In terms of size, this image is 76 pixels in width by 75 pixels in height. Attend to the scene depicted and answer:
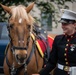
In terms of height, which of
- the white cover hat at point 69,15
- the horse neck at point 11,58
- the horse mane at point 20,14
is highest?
the white cover hat at point 69,15

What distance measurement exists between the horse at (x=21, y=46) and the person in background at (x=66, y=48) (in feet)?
4.14

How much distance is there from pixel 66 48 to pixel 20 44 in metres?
1.54

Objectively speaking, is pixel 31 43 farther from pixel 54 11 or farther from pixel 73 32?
pixel 54 11

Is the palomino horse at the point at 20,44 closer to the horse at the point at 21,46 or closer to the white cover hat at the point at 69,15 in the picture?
the horse at the point at 21,46

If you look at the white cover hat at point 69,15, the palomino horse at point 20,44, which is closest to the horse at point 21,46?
the palomino horse at point 20,44

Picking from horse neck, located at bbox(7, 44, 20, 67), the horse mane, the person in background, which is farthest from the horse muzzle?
the person in background

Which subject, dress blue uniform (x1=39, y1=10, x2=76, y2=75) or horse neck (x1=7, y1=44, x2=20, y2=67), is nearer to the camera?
dress blue uniform (x1=39, y1=10, x2=76, y2=75)

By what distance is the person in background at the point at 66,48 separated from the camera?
432 cm

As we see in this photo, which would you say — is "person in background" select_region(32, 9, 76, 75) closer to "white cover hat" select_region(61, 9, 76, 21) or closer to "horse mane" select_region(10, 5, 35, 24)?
"white cover hat" select_region(61, 9, 76, 21)

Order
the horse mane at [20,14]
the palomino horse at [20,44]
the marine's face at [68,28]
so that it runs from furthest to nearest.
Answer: the horse mane at [20,14] → the palomino horse at [20,44] → the marine's face at [68,28]

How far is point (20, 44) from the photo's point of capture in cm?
580

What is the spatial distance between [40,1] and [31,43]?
9692 mm

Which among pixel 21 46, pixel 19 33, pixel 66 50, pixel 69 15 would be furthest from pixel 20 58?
pixel 69 15

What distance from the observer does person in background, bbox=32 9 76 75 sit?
4.32 m
